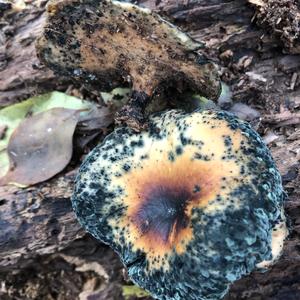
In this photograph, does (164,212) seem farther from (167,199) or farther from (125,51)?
(125,51)

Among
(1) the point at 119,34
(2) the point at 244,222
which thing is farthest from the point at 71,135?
(2) the point at 244,222

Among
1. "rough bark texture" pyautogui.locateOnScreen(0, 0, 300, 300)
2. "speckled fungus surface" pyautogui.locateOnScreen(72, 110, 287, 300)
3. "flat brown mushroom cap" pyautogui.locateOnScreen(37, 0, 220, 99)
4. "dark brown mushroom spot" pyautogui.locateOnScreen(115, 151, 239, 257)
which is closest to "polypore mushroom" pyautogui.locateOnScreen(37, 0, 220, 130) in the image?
"flat brown mushroom cap" pyautogui.locateOnScreen(37, 0, 220, 99)

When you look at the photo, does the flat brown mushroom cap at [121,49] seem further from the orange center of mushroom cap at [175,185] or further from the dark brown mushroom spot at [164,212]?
the dark brown mushroom spot at [164,212]

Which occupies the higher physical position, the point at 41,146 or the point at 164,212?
the point at 164,212

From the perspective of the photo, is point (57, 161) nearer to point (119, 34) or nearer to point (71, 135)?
point (71, 135)

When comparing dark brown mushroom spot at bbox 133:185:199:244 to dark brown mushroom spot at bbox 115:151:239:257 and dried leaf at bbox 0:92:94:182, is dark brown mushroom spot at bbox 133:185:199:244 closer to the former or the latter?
dark brown mushroom spot at bbox 115:151:239:257

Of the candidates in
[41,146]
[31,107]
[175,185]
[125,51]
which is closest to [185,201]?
[175,185]

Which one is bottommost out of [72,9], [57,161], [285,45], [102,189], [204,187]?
[57,161]
